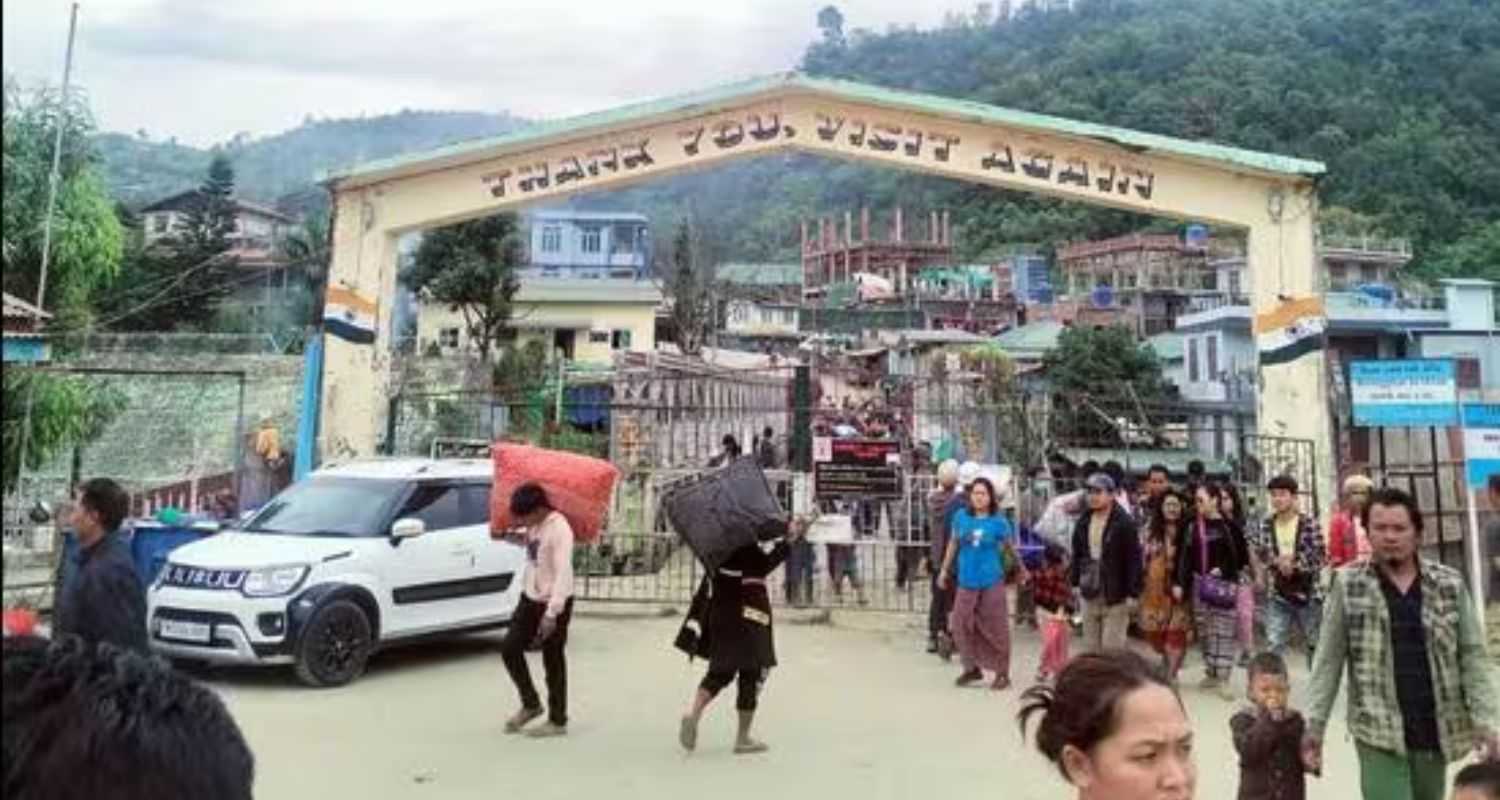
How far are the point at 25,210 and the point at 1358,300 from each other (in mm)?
35546

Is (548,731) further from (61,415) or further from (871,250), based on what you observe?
(871,250)

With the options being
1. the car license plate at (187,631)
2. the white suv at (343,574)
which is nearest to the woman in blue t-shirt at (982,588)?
the white suv at (343,574)

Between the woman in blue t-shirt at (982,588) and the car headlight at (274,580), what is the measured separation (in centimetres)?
506

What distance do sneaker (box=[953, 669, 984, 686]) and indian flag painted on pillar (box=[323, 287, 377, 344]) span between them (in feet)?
24.8

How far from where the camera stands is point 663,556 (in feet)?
49.4

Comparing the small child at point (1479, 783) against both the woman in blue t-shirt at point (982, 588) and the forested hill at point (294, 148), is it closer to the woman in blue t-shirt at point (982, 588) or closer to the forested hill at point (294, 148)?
the woman in blue t-shirt at point (982, 588)

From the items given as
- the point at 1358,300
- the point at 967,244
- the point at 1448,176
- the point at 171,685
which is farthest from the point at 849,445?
the point at 967,244

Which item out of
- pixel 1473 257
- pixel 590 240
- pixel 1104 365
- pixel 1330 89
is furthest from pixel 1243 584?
pixel 1330 89

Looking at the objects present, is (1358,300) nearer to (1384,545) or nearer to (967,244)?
(1384,545)

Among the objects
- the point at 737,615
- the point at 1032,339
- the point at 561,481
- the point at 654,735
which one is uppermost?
the point at 1032,339

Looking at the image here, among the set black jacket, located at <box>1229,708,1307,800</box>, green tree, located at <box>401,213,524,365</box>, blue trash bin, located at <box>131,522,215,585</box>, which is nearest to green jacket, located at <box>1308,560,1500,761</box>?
black jacket, located at <box>1229,708,1307,800</box>

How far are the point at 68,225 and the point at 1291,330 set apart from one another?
12.3m

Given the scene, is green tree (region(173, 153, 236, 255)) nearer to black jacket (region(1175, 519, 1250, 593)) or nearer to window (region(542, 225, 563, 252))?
window (region(542, 225, 563, 252))

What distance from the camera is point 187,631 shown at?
28.9ft
